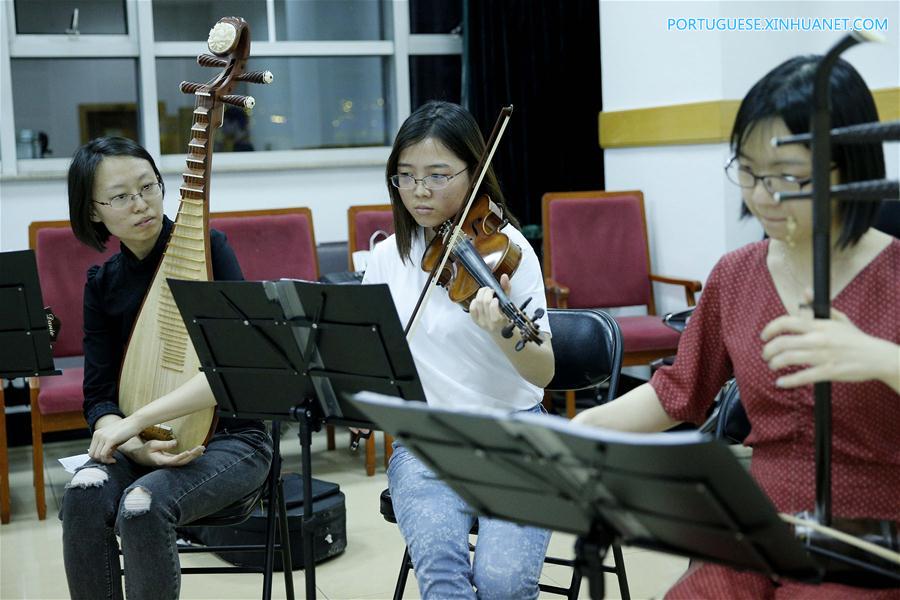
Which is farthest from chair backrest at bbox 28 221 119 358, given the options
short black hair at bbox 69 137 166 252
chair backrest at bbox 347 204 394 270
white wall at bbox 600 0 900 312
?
white wall at bbox 600 0 900 312

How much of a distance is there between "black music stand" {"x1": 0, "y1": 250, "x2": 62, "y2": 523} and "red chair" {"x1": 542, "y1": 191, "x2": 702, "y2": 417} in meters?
2.27

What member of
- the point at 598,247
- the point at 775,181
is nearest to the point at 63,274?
the point at 598,247

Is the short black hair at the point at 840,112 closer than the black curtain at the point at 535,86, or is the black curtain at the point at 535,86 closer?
the short black hair at the point at 840,112

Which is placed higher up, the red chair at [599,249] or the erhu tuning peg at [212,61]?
the erhu tuning peg at [212,61]

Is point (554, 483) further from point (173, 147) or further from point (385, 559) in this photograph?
point (173, 147)

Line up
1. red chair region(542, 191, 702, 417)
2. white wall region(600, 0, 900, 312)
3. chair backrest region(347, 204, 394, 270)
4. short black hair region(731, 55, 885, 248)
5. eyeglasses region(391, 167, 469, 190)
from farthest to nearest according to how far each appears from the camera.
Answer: red chair region(542, 191, 702, 417) → chair backrest region(347, 204, 394, 270) → white wall region(600, 0, 900, 312) → eyeglasses region(391, 167, 469, 190) → short black hair region(731, 55, 885, 248)

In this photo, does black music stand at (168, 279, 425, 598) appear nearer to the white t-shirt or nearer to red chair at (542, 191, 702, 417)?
the white t-shirt

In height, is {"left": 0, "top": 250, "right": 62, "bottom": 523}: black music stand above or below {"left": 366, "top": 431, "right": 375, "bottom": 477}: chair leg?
Answer: above

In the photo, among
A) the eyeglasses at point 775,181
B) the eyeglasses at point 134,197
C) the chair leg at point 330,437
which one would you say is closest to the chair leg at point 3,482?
the chair leg at point 330,437

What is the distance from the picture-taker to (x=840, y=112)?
128 centimetres

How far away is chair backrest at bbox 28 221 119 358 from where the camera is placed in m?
3.65

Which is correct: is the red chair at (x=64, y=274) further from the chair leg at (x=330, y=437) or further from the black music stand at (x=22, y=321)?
the black music stand at (x=22, y=321)

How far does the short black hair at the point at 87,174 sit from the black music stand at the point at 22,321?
0.16 m

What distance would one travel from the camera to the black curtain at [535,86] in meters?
4.70
